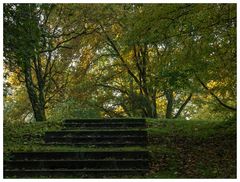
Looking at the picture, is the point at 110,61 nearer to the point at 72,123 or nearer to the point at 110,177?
the point at 72,123

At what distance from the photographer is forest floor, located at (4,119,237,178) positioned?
8.85m

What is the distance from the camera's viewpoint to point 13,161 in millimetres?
9367

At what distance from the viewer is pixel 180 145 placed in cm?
1089

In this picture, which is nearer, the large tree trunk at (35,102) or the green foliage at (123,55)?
the green foliage at (123,55)

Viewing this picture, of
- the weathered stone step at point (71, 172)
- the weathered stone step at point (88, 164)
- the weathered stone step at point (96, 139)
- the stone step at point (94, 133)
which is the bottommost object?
the weathered stone step at point (71, 172)

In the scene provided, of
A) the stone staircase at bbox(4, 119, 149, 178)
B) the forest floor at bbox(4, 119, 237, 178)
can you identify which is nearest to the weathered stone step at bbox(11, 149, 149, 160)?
the stone staircase at bbox(4, 119, 149, 178)

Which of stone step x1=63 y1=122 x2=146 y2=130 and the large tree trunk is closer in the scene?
stone step x1=63 y1=122 x2=146 y2=130

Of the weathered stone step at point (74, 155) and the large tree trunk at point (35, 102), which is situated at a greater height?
the large tree trunk at point (35, 102)

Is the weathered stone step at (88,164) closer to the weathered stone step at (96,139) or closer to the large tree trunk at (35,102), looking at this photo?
the weathered stone step at (96,139)

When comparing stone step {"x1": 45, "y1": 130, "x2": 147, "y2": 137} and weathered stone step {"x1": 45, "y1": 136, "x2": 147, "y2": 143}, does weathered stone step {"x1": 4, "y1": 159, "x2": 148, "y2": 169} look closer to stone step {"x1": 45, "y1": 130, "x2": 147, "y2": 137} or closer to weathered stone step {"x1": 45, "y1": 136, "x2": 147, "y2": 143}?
weathered stone step {"x1": 45, "y1": 136, "x2": 147, "y2": 143}

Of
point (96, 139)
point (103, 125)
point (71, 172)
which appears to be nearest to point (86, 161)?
point (71, 172)

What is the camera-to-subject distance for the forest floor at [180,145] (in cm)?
885

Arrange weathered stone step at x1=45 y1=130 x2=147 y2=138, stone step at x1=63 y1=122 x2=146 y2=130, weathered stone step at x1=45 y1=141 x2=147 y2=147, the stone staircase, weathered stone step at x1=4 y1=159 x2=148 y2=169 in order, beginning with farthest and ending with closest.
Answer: stone step at x1=63 y1=122 x2=146 y2=130
weathered stone step at x1=45 y1=130 x2=147 y2=138
weathered stone step at x1=45 y1=141 x2=147 y2=147
weathered stone step at x1=4 y1=159 x2=148 y2=169
the stone staircase

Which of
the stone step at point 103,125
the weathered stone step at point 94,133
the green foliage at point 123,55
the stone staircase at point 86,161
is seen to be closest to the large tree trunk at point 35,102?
the green foliage at point 123,55
